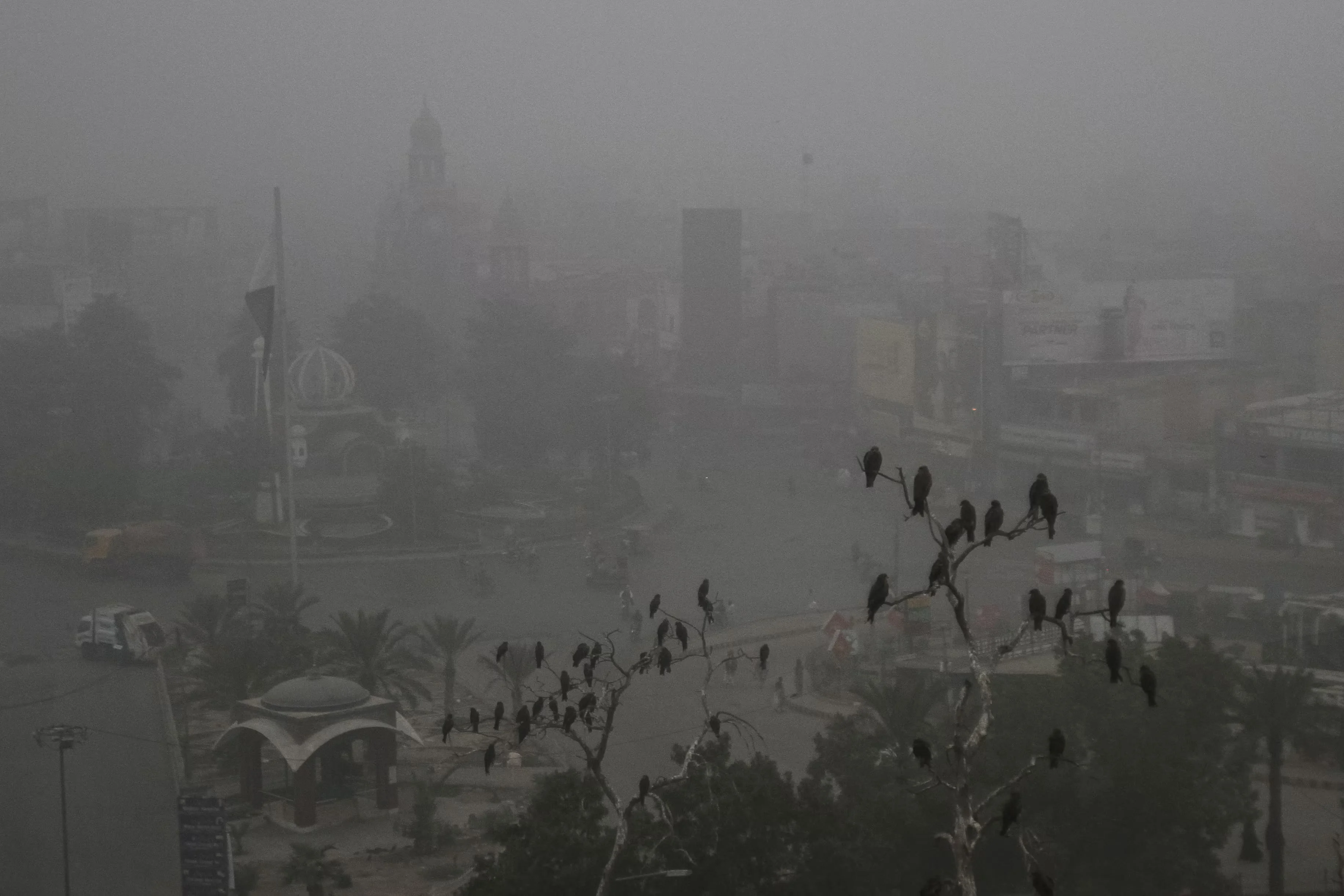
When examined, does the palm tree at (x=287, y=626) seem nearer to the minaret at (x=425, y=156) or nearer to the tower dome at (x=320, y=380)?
the tower dome at (x=320, y=380)

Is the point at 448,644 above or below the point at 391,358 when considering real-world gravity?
below

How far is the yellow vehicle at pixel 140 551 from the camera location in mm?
17391

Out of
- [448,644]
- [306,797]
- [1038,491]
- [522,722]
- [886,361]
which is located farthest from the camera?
[886,361]

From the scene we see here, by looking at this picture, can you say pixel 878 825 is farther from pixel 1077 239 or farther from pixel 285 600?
pixel 1077 239

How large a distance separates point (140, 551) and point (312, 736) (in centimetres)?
817

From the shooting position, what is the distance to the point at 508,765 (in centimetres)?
1111

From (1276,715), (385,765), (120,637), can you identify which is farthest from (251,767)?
(1276,715)

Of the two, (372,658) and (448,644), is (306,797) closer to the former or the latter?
(372,658)

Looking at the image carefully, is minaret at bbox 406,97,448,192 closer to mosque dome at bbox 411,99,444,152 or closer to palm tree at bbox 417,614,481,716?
mosque dome at bbox 411,99,444,152

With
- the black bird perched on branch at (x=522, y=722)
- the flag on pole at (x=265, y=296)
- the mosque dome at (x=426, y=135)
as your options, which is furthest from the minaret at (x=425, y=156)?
the black bird perched on branch at (x=522, y=722)

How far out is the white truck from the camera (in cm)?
1400

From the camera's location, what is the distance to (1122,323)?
26250 mm

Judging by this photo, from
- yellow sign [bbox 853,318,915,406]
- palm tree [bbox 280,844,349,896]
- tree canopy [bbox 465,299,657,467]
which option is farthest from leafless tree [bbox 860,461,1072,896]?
yellow sign [bbox 853,318,915,406]

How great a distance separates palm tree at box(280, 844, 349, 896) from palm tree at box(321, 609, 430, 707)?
2.29 meters
